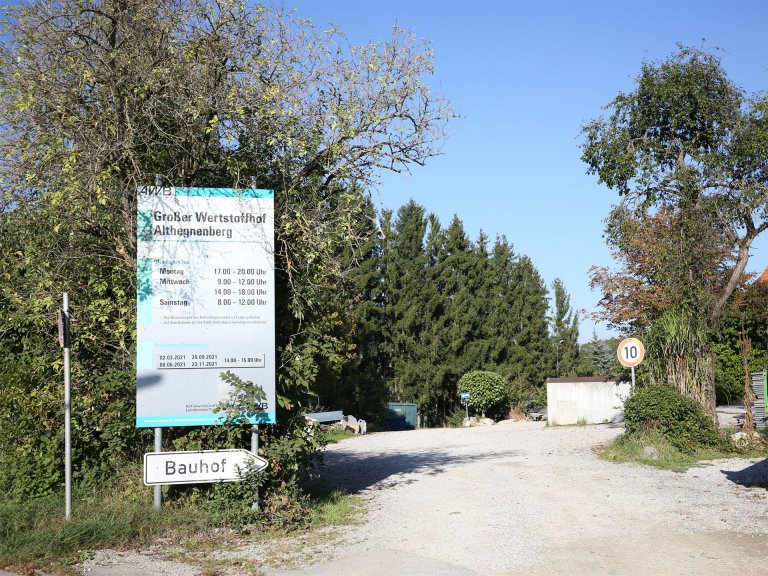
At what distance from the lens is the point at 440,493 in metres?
12.0

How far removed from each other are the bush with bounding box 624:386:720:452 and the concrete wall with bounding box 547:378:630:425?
12.1 meters

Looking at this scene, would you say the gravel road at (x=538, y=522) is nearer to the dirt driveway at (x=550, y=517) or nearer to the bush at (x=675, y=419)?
the dirt driveway at (x=550, y=517)

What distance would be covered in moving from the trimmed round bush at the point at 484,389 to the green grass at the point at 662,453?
58.6 ft

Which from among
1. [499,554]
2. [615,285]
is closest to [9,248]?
[499,554]

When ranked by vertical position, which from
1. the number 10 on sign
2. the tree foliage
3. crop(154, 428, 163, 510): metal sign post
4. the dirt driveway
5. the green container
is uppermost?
the tree foliage

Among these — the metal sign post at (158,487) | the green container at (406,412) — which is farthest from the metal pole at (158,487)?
the green container at (406,412)

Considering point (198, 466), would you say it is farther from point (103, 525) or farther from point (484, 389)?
point (484, 389)

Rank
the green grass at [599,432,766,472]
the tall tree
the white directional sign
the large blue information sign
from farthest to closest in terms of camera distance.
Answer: the tall tree → the green grass at [599,432,766,472] → the large blue information sign → the white directional sign

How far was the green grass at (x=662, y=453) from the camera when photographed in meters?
15.0

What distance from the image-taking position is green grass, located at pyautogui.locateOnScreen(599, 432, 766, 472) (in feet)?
49.2

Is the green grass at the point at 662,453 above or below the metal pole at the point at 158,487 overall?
below

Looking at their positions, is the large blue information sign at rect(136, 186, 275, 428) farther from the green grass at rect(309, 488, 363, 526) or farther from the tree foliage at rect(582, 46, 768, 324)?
the tree foliage at rect(582, 46, 768, 324)

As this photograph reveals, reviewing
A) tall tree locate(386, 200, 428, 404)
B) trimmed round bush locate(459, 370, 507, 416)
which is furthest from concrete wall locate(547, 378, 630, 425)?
tall tree locate(386, 200, 428, 404)

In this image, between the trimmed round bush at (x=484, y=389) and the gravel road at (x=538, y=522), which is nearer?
the gravel road at (x=538, y=522)
